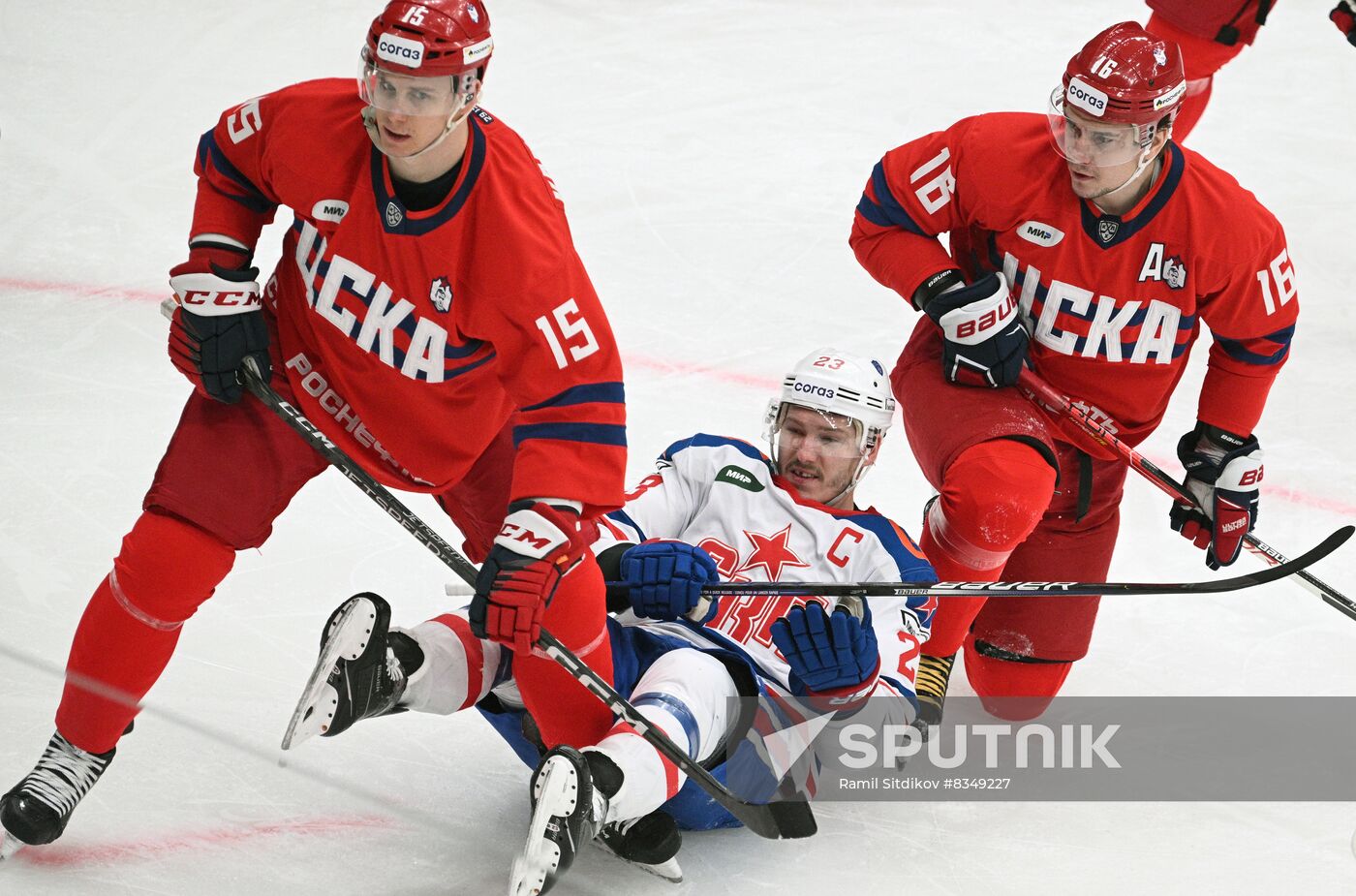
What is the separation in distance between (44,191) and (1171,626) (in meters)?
3.80

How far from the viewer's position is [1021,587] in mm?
3330

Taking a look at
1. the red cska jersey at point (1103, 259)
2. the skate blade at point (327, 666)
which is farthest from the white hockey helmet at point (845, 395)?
the skate blade at point (327, 666)

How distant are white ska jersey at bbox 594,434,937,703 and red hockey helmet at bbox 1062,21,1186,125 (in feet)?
2.92

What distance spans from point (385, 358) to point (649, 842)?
36.1 inches

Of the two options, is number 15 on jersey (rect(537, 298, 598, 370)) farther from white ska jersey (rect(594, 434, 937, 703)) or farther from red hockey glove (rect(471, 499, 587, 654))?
white ska jersey (rect(594, 434, 937, 703))

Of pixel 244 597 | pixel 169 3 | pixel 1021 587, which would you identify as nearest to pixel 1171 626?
pixel 1021 587

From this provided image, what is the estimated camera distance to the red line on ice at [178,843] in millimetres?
2820

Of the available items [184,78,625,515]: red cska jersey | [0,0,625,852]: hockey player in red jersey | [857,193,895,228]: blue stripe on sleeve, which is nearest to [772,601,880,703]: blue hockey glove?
[0,0,625,852]: hockey player in red jersey

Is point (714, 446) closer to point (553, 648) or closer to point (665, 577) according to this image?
point (665, 577)

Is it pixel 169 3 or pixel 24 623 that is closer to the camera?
pixel 24 623

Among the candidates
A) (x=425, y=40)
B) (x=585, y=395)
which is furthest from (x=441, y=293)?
(x=425, y=40)

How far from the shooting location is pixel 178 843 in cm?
292

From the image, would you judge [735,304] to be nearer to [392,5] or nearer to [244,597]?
[244,597]

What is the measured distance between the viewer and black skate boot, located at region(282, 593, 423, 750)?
2.71 metres
